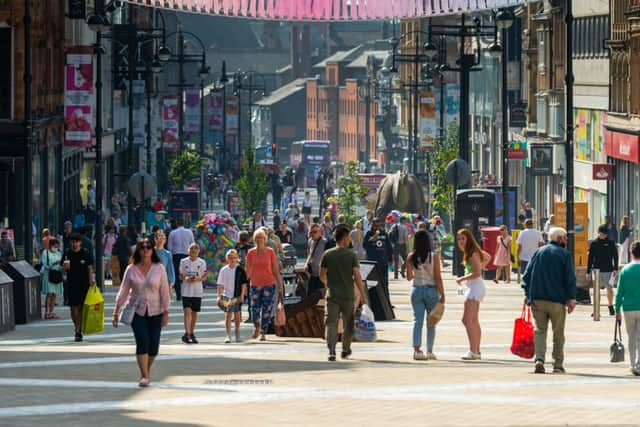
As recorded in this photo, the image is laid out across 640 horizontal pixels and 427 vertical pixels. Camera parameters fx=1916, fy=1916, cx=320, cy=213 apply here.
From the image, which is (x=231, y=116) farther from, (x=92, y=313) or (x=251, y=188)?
(x=92, y=313)

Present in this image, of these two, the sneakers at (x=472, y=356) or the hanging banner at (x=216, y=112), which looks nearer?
the sneakers at (x=472, y=356)

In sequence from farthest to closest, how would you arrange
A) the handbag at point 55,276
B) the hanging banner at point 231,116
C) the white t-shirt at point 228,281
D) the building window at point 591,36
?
the hanging banner at point 231,116 < the building window at point 591,36 < the handbag at point 55,276 < the white t-shirt at point 228,281

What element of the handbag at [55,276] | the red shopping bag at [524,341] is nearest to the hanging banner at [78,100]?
the handbag at [55,276]

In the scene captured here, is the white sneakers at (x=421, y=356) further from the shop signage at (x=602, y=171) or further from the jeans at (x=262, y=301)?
the shop signage at (x=602, y=171)

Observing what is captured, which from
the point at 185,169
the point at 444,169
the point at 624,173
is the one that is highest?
the point at 185,169

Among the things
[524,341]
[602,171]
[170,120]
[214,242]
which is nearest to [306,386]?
[524,341]

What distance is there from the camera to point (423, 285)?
20.4 metres

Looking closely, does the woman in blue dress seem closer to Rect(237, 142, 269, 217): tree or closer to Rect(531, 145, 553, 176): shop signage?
Rect(531, 145, 553, 176): shop signage

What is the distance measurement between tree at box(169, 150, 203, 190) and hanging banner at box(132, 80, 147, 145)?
357 cm

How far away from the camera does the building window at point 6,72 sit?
4744cm

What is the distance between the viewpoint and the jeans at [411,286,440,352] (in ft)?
66.6

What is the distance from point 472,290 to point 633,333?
2.18 meters

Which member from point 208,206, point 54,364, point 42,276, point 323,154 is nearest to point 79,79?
point 42,276

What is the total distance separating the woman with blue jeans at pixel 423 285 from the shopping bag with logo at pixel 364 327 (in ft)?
8.89
